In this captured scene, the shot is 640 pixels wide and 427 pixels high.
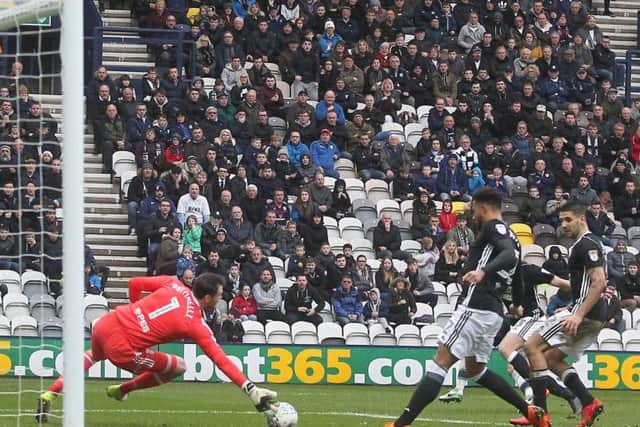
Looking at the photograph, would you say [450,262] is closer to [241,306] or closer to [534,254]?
[534,254]

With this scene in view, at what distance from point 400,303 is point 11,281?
621cm

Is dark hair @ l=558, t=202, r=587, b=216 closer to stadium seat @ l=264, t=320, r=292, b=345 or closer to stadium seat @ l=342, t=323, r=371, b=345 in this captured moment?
stadium seat @ l=264, t=320, r=292, b=345

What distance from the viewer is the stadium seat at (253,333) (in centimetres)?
2283

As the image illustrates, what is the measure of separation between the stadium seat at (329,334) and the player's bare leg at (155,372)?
10.1 metres

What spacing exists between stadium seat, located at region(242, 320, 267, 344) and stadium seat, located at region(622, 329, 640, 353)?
232 inches

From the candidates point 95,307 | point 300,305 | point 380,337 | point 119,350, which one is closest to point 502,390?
point 119,350

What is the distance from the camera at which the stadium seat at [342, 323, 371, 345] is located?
23391 mm

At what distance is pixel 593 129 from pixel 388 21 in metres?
4.67

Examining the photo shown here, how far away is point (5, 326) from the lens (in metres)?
21.1

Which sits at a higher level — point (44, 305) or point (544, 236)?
point (544, 236)

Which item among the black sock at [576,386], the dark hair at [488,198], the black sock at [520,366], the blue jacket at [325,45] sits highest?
the blue jacket at [325,45]

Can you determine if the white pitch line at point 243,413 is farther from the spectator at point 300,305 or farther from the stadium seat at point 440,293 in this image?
the stadium seat at point 440,293

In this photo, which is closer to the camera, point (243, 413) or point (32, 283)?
point (243, 413)

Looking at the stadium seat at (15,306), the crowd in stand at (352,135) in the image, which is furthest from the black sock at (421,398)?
the crowd in stand at (352,135)
